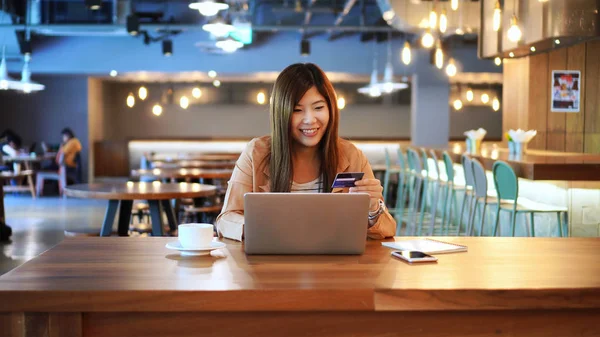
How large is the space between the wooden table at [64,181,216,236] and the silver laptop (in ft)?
10.1

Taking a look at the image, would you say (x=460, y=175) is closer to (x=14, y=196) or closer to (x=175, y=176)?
(x=175, y=176)

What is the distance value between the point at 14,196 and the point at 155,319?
1317 centimetres

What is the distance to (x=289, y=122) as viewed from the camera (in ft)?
8.35

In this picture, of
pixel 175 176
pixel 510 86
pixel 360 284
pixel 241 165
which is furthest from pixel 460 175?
pixel 360 284

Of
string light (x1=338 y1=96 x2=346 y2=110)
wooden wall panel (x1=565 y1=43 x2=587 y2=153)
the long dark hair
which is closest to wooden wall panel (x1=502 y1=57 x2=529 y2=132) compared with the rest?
wooden wall panel (x1=565 y1=43 x2=587 y2=153)

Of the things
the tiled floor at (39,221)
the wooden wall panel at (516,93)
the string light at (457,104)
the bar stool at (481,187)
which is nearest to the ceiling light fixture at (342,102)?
Result: the string light at (457,104)

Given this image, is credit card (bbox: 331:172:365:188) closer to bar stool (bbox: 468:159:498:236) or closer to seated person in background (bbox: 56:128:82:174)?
bar stool (bbox: 468:159:498:236)

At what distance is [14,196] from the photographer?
1389 centimetres

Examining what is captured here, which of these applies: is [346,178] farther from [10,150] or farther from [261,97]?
[261,97]

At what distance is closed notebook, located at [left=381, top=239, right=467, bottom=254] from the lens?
218 centimetres

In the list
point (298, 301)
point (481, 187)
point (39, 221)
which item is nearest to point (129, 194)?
point (481, 187)

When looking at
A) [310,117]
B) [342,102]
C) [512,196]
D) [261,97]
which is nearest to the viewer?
[310,117]

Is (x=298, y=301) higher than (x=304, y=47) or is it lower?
lower

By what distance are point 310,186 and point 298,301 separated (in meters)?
1.07
